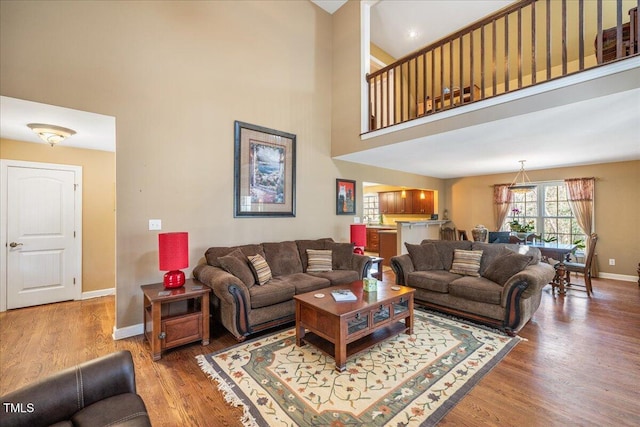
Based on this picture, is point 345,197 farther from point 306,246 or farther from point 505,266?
point 505,266

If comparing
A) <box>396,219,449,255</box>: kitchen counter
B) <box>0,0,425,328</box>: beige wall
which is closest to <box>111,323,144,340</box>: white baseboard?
<box>0,0,425,328</box>: beige wall

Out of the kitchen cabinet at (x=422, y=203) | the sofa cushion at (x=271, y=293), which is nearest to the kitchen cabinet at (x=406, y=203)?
the kitchen cabinet at (x=422, y=203)

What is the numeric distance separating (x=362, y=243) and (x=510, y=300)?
226 centimetres

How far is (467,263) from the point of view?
12.2 ft

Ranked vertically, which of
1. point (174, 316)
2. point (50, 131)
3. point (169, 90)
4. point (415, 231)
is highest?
point (169, 90)

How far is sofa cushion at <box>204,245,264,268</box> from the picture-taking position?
11.1 ft

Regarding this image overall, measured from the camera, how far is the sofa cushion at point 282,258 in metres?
3.82

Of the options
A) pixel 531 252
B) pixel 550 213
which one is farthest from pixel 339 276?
pixel 550 213

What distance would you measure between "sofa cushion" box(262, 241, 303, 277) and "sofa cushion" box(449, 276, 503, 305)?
2.10m

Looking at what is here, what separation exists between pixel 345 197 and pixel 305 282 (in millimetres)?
2350

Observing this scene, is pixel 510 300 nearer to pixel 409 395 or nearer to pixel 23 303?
pixel 409 395

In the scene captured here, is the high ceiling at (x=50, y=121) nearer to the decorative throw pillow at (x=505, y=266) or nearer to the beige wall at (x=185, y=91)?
the beige wall at (x=185, y=91)

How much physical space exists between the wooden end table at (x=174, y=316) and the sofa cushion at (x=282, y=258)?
3.44ft

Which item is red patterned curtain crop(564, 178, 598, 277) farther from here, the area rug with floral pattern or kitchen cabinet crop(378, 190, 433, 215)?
the area rug with floral pattern
